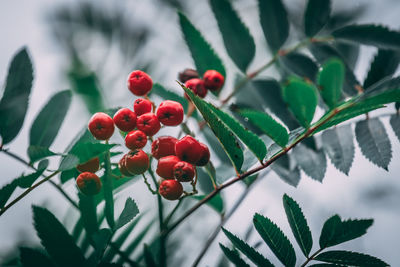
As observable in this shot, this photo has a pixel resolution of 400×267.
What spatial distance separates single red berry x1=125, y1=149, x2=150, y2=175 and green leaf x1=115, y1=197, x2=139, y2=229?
0.25ft

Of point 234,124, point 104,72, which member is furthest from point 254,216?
point 104,72

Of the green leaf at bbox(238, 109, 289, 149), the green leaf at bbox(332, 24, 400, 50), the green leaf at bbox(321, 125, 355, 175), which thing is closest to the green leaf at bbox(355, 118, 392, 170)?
the green leaf at bbox(321, 125, 355, 175)

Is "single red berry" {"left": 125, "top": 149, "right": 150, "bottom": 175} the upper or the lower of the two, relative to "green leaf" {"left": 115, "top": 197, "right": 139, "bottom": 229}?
upper

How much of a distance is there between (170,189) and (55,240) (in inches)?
8.3

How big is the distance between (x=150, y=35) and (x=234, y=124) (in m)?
1.56

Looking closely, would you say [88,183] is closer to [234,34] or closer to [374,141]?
[234,34]

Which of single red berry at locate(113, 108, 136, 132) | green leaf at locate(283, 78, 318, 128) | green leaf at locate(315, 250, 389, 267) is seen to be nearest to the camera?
green leaf at locate(283, 78, 318, 128)

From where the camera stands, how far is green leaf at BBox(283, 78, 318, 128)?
1.58 ft

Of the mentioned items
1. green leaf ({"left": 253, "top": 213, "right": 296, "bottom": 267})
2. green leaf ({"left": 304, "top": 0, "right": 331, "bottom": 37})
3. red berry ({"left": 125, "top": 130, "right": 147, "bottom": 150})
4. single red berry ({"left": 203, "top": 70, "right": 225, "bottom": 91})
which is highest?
green leaf ({"left": 304, "top": 0, "right": 331, "bottom": 37})

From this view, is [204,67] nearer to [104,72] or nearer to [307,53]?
[307,53]

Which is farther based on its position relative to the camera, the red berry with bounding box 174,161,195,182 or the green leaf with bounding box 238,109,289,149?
the red berry with bounding box 174,161,195,182

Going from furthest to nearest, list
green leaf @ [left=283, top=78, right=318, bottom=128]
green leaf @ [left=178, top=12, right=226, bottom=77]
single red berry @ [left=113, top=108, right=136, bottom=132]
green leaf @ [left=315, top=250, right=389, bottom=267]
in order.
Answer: green leaf @ [left=178, top=12, right=226, bottom=77], single red berry @ [left=113, top=108, right=136, bottom=132], green leaf @ [left=315, top=250, right=389, bottom=267], green leaf @ [left=283, top=78, right=318, bottom=128]

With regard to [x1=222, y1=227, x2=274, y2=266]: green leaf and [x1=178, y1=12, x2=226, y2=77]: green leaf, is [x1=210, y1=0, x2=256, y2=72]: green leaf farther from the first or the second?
[x1=222, y1=227, x2=274, y2=266]: green leaf

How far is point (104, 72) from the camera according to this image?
5.83 ft
